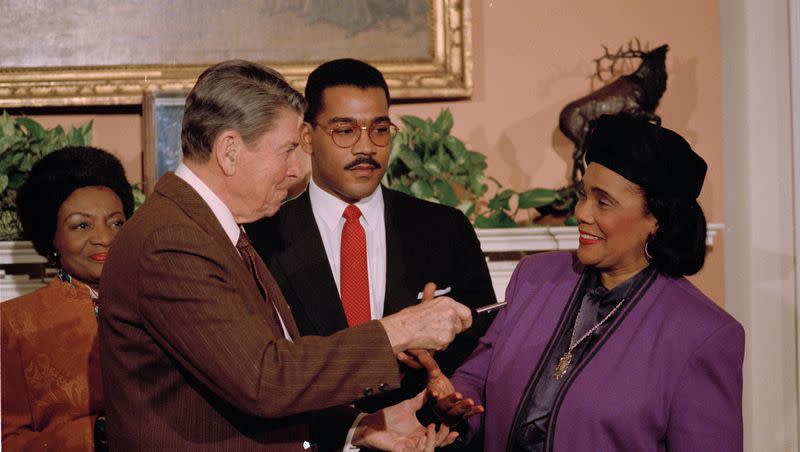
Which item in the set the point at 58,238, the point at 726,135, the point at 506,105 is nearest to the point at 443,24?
the point at 506,105

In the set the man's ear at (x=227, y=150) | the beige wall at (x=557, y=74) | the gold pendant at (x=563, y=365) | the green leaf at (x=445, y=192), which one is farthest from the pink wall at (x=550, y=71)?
the man's ear at (x=227, y=150)

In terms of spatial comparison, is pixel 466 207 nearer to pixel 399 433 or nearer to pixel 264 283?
pixel 399 433

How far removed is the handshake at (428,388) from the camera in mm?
1916

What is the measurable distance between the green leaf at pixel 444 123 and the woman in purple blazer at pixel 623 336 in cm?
124

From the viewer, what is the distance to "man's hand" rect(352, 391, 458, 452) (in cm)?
227

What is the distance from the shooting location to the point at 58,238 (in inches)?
113

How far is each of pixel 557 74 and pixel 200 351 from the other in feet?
8.44

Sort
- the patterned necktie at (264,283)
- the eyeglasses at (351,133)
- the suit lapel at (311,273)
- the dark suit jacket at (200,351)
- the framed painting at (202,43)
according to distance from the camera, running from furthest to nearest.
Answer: the framed painting at (202,43) → the eyeglasses at (351,133) → the suit lapel at (311,273) → the patterned necktie at (264,283) → the dark suit jacket at (200,351)

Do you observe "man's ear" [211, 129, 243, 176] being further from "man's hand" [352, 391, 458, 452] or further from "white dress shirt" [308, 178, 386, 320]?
"white dress shirt" [308, 178, 386, 320]

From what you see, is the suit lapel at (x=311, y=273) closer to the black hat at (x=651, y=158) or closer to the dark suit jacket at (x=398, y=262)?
the dark suit jacket at (x=398, y=262)

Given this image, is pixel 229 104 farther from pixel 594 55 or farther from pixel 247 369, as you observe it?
pixel 594 55

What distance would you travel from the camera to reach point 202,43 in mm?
3828

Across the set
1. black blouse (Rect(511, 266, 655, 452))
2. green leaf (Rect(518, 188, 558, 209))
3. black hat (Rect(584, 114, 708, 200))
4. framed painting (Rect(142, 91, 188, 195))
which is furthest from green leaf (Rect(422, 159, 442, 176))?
black hat (Rect(584, 114, 708, 200))

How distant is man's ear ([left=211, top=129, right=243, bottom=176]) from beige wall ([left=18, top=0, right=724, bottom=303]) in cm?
206
